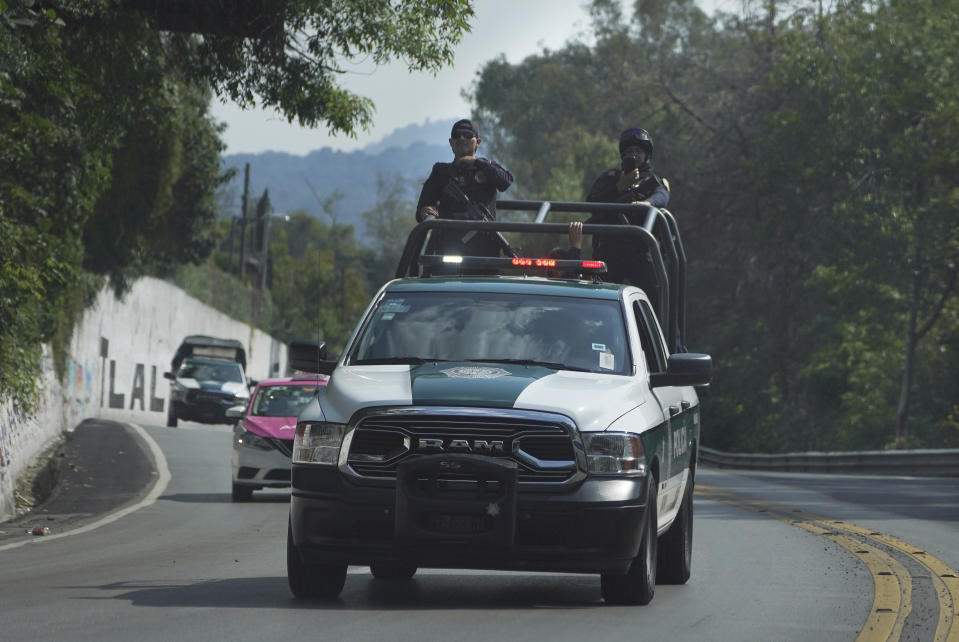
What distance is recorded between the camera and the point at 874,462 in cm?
3362

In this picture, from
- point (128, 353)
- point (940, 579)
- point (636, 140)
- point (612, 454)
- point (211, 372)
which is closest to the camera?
point (612, 454)

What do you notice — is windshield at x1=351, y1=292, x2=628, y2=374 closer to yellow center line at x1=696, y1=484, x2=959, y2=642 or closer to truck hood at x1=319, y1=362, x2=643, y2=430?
truck hood at x1=319, y1=362, x2=643, y2=430

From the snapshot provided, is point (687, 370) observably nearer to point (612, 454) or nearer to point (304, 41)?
point (612, 454)

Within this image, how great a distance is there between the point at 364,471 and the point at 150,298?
160ft

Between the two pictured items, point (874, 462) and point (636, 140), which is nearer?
point (636, 140)

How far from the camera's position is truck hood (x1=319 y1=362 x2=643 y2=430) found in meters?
8.73

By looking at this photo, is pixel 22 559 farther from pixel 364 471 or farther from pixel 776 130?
pixel 776 130

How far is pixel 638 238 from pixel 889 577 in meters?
2.96

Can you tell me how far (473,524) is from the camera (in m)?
8.63

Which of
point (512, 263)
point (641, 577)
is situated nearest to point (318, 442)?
point (641, 577)

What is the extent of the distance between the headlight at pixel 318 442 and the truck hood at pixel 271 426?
1229 cm

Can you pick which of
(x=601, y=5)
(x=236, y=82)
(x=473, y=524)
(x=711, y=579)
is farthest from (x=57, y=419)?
(x=601, y=5)

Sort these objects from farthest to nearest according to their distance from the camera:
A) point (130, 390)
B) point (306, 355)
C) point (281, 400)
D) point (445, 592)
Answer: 1. point (130, 390)
2. point (281, 400)
3. point (445, 592)
4. point (306, 355)

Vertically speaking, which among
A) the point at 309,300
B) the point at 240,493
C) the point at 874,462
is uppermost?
the point at 309,300
